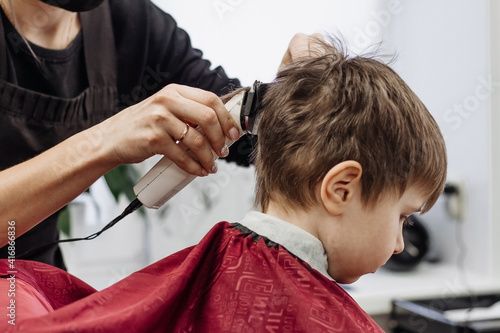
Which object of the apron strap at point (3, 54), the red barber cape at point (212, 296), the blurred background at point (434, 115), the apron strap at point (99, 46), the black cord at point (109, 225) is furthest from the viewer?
the blurred background at point (434, 115)

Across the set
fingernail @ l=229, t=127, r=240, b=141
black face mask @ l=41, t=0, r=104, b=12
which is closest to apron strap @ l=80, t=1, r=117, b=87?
black face mask @ l=41, t=0, r=104, b=12

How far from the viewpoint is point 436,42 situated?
99.7 inches

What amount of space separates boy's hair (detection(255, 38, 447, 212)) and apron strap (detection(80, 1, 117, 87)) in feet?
1.76

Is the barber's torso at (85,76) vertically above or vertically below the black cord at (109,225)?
above

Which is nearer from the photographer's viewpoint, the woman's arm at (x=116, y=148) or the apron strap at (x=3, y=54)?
the woman's arm at (x=116, y=148)

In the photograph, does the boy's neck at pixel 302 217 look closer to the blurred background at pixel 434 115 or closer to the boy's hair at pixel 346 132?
the boy's hair at pixel 346 132

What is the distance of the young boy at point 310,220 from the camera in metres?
0.88

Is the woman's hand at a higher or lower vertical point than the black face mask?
lower

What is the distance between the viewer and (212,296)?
2.98ft

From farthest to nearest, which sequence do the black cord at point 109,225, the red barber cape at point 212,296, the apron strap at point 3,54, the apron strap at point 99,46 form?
the apron strap at point 99,46 → the apron strap at point 3,54 → the black cord at point 109,225 → the red barber cape at point 212,296

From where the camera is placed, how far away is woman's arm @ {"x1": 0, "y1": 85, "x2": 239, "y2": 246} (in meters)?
0.94

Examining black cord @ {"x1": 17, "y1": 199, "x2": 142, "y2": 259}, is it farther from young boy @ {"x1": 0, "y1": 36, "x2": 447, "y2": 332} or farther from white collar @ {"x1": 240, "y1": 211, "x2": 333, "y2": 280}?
white collar @ {"x1": 240, "y1": 211, "x2": 333, "y2": 280}

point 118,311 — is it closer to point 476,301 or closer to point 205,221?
point 205,221

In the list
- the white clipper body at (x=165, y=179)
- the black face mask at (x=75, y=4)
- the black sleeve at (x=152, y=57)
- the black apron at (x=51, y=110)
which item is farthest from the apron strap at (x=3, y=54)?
the white clipper body at (x=165, y=179)
